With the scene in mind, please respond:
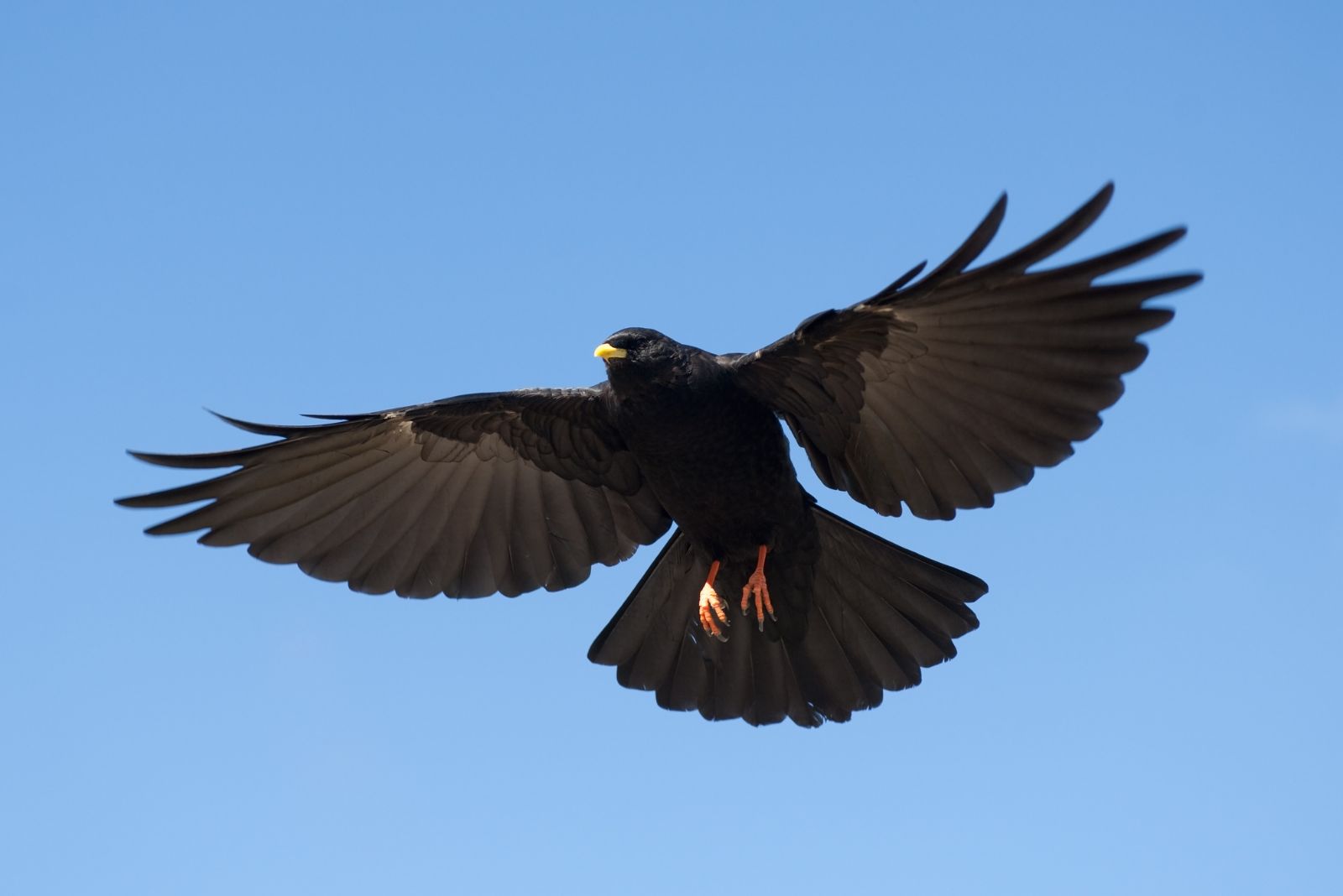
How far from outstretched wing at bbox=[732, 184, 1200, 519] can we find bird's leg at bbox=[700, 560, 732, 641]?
962 mm

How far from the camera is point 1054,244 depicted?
662 centimetres

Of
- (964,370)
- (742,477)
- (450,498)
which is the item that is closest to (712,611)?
(742,477)

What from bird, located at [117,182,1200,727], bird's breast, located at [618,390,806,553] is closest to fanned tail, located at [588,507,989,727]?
bird, located at [117,182,1200,727]

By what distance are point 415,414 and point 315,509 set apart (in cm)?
90

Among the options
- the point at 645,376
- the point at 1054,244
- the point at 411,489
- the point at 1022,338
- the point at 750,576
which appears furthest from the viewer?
the point at 411,489

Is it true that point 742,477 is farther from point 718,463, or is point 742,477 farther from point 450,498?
point 450,498

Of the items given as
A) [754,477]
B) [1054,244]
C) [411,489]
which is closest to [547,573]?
[411,489]

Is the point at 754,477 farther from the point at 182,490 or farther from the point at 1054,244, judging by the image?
the point at 182,490

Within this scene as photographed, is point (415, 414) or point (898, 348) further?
point (415, 414)

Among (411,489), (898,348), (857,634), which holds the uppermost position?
(411,489)

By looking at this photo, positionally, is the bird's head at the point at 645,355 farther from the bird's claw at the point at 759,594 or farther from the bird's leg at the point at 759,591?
the bird's claw at the point at 759,594

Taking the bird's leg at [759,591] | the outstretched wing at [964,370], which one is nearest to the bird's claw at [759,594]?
the bird's leg at [759,591]

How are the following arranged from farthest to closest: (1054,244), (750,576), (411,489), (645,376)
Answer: (411,489) → (750,576) → (645,376) → (1054,244)

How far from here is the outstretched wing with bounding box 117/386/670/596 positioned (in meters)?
9.12
